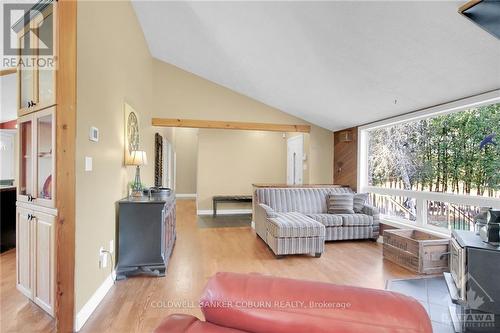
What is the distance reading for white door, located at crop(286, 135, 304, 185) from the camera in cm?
642

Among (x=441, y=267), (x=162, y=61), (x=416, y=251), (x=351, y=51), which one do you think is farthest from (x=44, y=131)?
(x=441, y=267)

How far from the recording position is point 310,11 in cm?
246

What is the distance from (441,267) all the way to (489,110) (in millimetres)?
1843

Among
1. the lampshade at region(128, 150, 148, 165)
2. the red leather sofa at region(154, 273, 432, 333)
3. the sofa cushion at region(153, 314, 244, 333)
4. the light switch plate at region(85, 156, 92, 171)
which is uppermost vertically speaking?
the lampshade at region(128, 150, 148, 165)

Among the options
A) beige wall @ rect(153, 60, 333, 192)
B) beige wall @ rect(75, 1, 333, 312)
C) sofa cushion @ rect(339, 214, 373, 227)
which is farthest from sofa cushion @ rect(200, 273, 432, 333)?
beige wall @ rect(153, 60, 333, 192)

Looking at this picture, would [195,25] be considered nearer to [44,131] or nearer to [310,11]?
[310,11]

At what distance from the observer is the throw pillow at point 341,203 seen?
4.50m

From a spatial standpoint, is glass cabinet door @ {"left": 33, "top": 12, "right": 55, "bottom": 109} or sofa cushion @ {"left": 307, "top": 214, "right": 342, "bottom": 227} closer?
glass cabinet door @ {"left": 33, "top": 12, "right": 55, "bottom": 109}

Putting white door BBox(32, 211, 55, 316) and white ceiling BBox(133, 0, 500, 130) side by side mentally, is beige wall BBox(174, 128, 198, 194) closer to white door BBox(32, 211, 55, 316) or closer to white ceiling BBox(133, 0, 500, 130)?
white ceiling BBox(133, 0, 500, 130)

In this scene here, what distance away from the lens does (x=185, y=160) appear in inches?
388

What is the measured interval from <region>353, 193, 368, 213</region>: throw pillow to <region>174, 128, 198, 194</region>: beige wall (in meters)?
6.59

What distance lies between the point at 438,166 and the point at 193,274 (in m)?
3.42

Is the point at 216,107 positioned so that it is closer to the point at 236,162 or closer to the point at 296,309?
the point at 236,162

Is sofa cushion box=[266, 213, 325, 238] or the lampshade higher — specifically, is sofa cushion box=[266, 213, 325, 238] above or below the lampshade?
below
